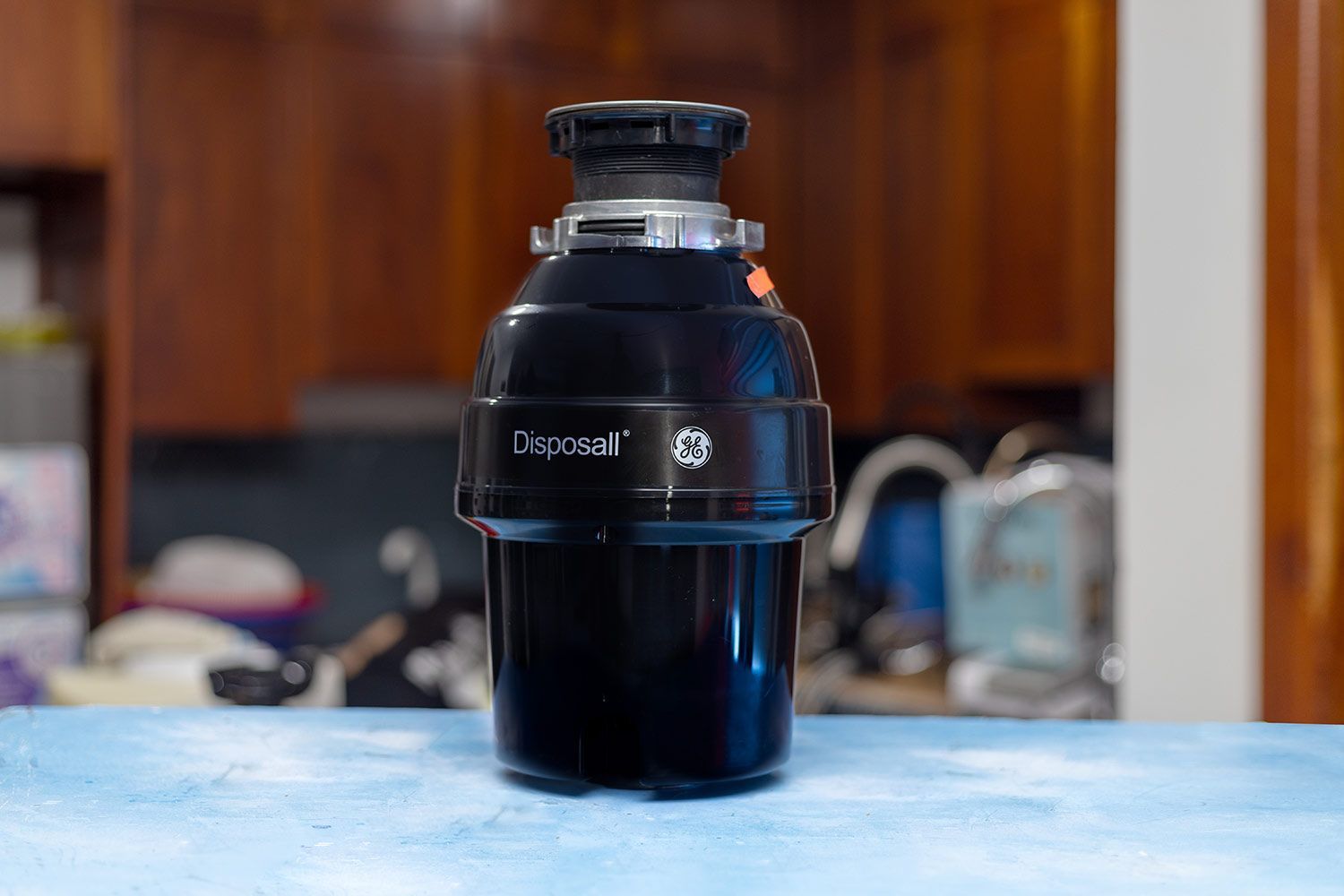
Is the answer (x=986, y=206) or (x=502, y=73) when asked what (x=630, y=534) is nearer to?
(x=986, y=206)

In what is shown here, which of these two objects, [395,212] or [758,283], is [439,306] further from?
[758,283]

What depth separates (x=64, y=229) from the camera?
2990 millimetres

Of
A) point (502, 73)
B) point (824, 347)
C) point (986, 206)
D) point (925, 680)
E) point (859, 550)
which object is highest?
point (502, 73)

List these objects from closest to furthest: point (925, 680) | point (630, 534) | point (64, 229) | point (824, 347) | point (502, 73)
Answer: point (630, 534)
point (925, 680)
point (64, 229)
point (502, 73)
point (824, 347)

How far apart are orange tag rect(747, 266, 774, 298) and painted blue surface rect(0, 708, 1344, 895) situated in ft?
0.56

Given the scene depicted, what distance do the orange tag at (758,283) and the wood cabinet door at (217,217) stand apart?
9.03 ft

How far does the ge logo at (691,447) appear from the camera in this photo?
0.46 meters

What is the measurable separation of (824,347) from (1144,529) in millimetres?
2311

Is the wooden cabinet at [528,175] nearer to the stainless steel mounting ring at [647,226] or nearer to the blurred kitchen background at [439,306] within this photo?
the blurred kitchen background at [439,306]

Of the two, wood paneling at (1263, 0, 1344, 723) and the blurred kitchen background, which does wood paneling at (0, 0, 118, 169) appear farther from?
wood paneling at (1263, 0, 1344, 723)

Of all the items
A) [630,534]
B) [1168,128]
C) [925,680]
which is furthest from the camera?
[925,680]

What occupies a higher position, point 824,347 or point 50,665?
point 824,347

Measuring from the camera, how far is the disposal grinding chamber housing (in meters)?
0.46

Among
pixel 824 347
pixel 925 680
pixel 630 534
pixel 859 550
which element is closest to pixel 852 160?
pixel 824 347
